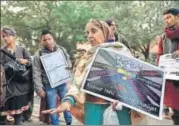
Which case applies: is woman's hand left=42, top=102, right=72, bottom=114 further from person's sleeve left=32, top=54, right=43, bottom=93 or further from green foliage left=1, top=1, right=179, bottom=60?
green foliage left=1, top=1, right=179, bottom=60

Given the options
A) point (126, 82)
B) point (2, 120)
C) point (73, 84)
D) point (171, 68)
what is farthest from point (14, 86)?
point (126, 82)

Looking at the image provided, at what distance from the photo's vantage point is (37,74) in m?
5.56

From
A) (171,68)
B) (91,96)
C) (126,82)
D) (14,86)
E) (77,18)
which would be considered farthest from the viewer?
(77,18)

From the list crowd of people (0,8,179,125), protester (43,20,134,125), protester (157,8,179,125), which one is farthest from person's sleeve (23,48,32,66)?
protester (43,20,134,125)

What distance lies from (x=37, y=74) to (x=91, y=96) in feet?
9.74

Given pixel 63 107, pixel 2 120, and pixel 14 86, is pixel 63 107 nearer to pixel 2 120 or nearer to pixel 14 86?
pixel 14 86

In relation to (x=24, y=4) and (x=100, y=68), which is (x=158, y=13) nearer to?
(x=24, y=4)

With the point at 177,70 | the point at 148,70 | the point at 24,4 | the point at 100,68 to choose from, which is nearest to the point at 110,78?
the point at 100,68

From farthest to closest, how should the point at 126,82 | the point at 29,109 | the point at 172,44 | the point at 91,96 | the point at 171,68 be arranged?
the point at 29,109 < the point at 172,44 < the point at 171,68 < the point at 91,96 < the point at 126,82

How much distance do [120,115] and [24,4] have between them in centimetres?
3087

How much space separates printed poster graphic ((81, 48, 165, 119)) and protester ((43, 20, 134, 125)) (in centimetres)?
18

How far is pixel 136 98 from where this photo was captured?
8.01 ft

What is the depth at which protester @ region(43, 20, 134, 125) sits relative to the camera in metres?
2.66

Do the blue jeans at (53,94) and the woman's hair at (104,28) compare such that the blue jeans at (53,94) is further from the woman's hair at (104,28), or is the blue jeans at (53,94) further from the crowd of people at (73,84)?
the woman's hair at (104,28)
